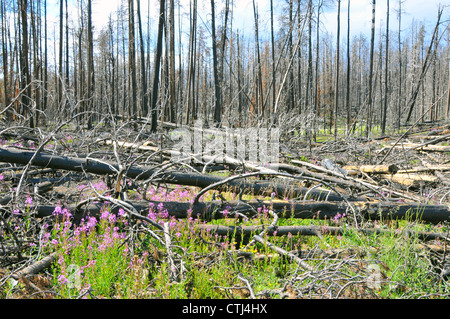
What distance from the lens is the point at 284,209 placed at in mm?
3652

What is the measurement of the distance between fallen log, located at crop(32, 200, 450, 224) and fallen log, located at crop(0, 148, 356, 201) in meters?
0.35

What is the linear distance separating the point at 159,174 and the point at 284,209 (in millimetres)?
1755

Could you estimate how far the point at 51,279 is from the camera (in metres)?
2.40

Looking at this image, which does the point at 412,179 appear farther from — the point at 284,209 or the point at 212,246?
the point at 212,246

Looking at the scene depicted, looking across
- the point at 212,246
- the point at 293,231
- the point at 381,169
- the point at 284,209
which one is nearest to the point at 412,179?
the point at 381,169

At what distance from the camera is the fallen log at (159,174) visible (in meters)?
3.94

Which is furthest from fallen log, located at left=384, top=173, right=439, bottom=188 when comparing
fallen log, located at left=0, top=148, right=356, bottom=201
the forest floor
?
fallen log, located at left=0, top=148, right=356, bottom=201

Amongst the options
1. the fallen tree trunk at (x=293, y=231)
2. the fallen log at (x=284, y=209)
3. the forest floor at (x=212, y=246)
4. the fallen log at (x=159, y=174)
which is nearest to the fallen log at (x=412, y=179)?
the forest floor at (x=212, y=246)

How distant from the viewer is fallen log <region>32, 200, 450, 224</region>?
10.7 ft

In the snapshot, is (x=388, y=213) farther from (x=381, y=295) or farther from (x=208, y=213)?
(x=208, y=213)

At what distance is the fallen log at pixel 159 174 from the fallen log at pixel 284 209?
1.16 feet

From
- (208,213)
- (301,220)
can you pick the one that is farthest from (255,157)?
(208,213)

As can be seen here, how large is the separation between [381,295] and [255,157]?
5163mm

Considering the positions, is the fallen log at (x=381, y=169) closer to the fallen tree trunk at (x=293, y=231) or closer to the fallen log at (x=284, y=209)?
the fallen log at (x=284, y=209)
